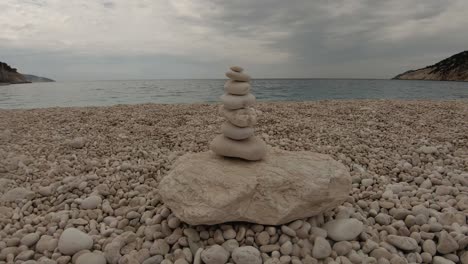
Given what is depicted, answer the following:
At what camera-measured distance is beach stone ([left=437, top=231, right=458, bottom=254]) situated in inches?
109

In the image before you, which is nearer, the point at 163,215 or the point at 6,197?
the point at 163,215

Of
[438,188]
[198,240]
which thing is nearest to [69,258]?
[198,240]

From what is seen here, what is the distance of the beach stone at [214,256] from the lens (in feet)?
8.61

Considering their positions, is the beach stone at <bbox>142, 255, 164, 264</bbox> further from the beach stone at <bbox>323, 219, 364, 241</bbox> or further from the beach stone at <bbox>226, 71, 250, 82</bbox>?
the beach stone at <bbox>226, 71, 250, 82</bbox>

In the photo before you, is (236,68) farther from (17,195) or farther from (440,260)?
Answer: (17,195)

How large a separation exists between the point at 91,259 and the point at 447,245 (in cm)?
347

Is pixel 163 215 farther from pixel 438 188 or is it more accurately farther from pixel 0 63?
pixel 0 63

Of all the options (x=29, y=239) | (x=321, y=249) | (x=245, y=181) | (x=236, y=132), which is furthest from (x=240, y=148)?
(x=29, y=239)

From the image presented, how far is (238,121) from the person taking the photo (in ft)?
11.3

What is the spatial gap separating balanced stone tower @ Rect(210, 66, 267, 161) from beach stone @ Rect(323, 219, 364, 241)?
115 centimetres

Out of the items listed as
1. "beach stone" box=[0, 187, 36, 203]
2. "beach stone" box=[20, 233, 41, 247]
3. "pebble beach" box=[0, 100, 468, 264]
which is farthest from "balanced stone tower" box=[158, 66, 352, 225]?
"beach stone" box=[0, 187, 36, 203]

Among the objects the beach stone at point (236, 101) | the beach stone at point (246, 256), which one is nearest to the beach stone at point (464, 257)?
the beach stone at point (246, 256)

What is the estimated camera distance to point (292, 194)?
3068mm

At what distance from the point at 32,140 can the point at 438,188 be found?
25.8 feet
